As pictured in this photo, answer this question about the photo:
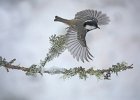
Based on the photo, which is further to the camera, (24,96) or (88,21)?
(24,96)

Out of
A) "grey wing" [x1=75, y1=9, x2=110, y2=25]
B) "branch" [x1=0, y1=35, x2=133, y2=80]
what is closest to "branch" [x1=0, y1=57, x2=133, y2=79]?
"branch" [x1=0, y1=35, x2=133, y2=80]

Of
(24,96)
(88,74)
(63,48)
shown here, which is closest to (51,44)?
(63,48)

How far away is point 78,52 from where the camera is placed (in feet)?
2.37

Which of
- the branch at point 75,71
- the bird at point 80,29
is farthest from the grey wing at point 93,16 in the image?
the branch at point 75,71

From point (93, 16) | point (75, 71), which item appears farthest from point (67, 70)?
point (93, 16)

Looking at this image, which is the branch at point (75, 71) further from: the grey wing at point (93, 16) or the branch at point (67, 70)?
the grey wing at point (93, 16)

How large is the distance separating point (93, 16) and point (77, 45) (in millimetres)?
75

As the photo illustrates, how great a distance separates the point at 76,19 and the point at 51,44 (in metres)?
0.08

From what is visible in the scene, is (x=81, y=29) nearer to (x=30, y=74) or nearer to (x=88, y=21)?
(x=88, y=21)

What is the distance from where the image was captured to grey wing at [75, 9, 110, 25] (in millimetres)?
759

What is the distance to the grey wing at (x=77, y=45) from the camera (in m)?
0.71

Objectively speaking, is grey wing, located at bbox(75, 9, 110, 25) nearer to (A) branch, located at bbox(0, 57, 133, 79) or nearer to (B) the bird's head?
(B) the bird's head

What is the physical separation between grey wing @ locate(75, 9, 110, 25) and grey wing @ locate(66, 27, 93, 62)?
31mm

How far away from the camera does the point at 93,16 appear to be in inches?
30.6
